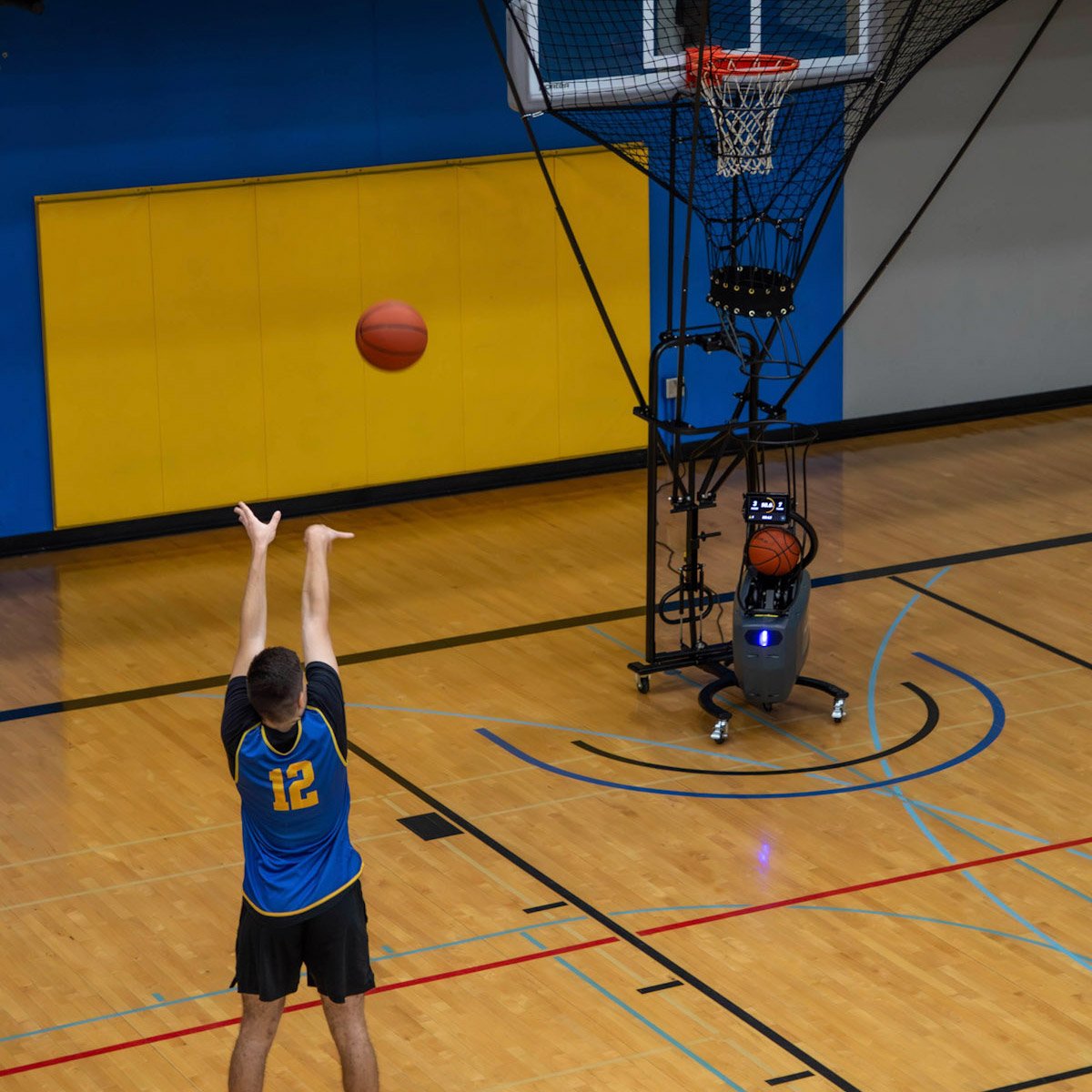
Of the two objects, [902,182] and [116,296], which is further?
[902,182]

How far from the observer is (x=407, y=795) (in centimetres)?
919

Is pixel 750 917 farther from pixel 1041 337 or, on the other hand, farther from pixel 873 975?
pixel 1041 337

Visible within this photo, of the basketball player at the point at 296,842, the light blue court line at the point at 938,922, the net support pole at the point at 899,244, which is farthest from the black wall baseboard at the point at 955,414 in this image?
the basketball player at the point at 296,842

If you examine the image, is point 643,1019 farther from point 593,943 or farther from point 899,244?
point 899,244

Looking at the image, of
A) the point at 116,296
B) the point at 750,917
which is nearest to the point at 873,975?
the point at 750,917

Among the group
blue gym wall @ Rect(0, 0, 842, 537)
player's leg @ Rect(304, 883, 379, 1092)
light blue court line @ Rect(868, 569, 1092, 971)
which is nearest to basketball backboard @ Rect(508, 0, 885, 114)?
blue gym wall @ Rect(0, 0, 842, 537)

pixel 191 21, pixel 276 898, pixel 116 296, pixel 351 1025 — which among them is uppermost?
pixel 191 21

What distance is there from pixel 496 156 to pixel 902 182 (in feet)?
9.97

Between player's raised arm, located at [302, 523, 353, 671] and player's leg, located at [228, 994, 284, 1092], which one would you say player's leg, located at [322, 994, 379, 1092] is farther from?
player's raised arm, located at [302, 523, 353, 671]

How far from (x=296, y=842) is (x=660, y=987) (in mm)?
2018

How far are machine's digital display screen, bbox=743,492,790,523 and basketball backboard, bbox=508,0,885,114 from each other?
2.18 meters

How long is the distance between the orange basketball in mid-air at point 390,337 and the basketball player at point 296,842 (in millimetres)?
3386

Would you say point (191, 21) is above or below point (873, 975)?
above

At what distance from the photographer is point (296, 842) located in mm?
6078
